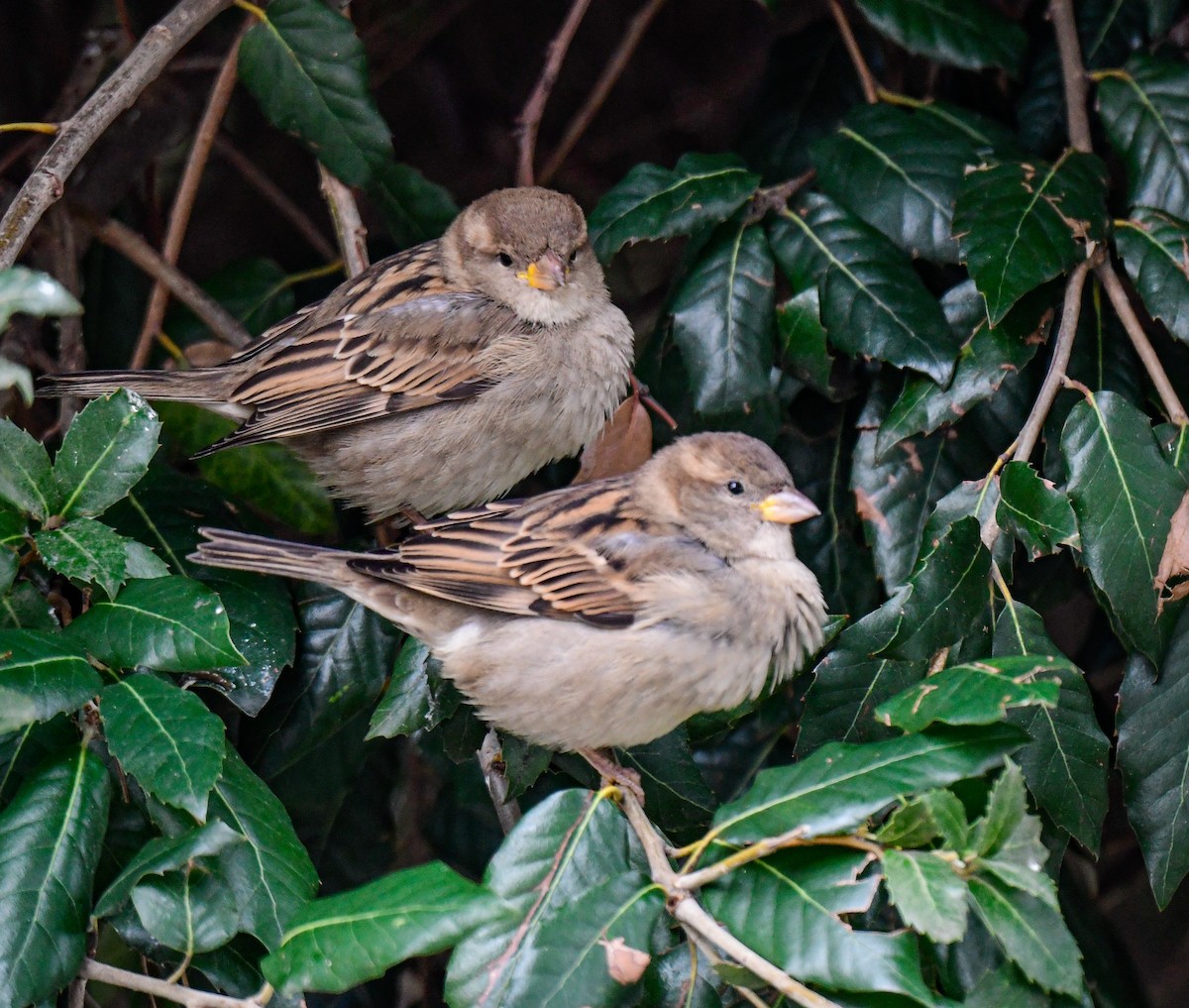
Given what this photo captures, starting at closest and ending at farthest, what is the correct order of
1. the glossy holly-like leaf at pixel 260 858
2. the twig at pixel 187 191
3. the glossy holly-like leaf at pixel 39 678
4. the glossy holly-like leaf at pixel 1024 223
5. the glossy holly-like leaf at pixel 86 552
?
1. the glossy holly-like leaf at pixel 39 678
2. the glossy holly-like leaf at pixel 260 858
3. the glossy holly-like leaf at pixel 86 552
4. the glossy holly-like leaf at pixel 1024 223
5. the twig at pixel 187 191

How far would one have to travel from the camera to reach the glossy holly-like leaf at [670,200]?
2.68m

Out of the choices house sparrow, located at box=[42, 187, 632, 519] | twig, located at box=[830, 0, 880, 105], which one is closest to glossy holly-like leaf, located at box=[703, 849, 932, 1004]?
house sparrow, located at box=[42, 187, 632, 519]

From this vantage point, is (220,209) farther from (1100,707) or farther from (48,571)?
(1100,707)

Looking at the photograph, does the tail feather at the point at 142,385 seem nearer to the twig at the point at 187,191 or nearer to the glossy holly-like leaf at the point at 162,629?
the twig at the point at 187,191

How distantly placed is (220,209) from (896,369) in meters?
2.61

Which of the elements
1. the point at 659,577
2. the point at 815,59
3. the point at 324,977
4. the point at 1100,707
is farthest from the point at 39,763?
the point at 815,59

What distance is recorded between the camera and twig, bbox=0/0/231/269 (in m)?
2.22

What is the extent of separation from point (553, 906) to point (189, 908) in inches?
21.0

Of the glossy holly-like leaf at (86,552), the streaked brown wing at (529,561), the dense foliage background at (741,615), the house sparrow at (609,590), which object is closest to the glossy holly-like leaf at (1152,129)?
the dense foliage background at (741,615)

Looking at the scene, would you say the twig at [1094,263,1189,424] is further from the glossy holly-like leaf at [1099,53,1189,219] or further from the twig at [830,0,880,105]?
the twig at [830,0,880,105]

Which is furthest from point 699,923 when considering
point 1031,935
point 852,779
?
point 1031,935

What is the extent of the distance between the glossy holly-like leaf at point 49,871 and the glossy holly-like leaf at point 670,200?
4.71 ft

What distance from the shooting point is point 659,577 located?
2.29 metres

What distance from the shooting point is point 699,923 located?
176 centimetres
